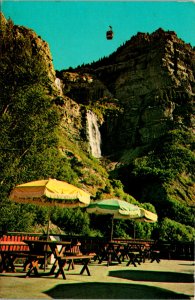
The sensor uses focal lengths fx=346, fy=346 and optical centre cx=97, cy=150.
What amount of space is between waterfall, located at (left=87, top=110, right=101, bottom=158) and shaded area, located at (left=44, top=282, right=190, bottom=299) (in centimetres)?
5819

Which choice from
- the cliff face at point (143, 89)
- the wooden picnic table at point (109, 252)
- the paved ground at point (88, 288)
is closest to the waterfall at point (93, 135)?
the cliff face at point (143, 89)

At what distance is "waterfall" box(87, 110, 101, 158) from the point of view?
66.6 metres

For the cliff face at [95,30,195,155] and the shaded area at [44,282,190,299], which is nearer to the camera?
the shaded area at [44,282,190,299]

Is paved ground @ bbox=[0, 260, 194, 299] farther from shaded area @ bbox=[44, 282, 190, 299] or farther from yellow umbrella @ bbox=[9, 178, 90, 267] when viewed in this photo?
yellow umbrella @ bbox=[9, 178, 90, 267]

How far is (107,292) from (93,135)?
Answer: 61.8 metres

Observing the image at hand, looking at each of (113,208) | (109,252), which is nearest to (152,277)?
(113,208)

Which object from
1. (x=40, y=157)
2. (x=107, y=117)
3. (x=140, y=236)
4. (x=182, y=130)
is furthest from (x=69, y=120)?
(x=40, y=157)

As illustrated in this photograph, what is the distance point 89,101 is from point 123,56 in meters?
21.5

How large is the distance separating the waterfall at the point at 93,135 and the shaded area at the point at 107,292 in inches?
2291

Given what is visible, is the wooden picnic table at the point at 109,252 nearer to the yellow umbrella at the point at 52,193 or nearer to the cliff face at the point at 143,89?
the yellow umbrella at the point at 52,193

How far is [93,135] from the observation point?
68250 millimetres

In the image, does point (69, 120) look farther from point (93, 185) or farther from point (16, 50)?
point (16, 50)

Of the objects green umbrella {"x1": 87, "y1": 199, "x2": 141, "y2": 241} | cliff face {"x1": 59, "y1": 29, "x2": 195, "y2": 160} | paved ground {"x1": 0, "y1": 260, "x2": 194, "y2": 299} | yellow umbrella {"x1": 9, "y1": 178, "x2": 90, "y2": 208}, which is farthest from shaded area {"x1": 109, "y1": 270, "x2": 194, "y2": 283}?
cliff face {"x1": 59, "y1": 29, "x2": 195, "y2": 160}

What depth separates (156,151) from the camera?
56938mm
